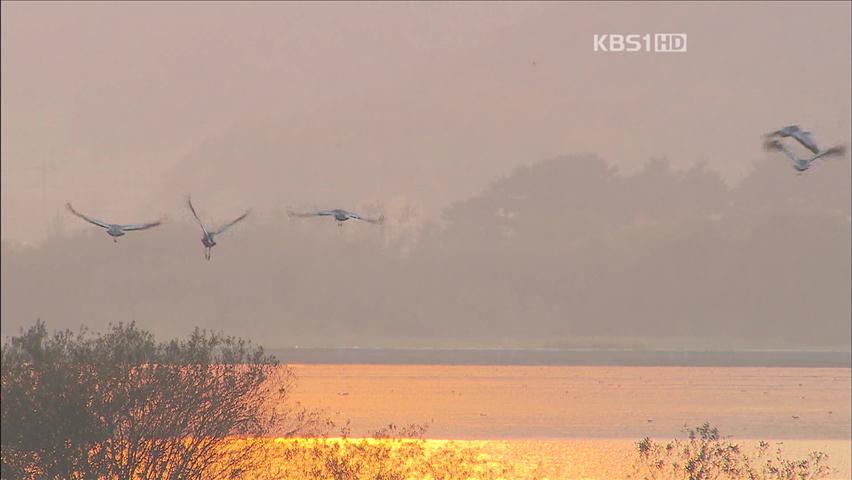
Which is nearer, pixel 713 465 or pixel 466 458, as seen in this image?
pixel 713 465

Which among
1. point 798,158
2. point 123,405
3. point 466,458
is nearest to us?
point 798,158

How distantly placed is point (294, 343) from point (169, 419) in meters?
98.7

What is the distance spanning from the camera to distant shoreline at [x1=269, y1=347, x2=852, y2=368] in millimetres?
85750

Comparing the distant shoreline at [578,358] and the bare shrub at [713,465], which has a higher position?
the distant shoreline at [578,358]

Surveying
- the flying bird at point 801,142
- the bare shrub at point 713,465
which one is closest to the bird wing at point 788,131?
the flying bird at point 801,142

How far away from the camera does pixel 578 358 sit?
90000mm

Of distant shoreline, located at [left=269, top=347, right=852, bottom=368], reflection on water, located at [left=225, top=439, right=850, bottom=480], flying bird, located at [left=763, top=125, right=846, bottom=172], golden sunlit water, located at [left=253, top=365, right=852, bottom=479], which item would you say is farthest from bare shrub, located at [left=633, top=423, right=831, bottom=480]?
distant shoreline, located at [left=269, top=347, right=852, bottom=368]

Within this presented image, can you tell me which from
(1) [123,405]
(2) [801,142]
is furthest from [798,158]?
(1) [123,405]

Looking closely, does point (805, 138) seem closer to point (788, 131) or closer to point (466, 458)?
point (788, 131)

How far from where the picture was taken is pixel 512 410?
4781cm

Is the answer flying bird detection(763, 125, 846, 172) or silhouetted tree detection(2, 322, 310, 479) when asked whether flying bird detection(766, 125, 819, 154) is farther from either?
silhouetted tree detection(2, 322, 310, 479)

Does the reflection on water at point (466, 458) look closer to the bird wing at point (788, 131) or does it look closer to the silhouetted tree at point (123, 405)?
the silhouetted tree at point (123, 405)

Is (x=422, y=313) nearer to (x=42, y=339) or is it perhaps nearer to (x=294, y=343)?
(x=294, y=343)

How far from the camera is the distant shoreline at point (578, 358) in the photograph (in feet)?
281
